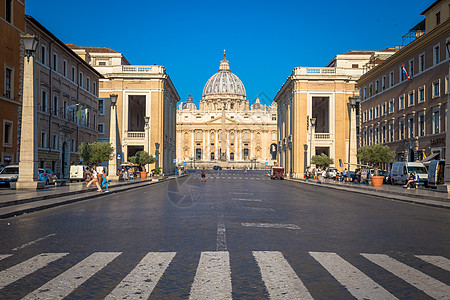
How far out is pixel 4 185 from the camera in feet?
95.6

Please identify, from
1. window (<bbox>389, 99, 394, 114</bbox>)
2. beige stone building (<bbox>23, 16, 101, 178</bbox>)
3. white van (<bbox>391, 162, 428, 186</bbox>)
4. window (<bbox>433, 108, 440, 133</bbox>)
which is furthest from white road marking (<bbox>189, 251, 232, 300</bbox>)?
window (<bbox>389, 99, 394, 114</bbox>)

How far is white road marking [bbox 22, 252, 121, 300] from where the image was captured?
217 inches

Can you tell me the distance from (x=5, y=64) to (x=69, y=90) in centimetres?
1434

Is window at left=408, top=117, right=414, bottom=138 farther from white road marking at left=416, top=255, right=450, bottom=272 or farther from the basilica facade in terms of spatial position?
the basilica facade

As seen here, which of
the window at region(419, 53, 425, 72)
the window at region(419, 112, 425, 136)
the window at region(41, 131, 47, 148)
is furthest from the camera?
the window at region(41, 131, 47, 148)

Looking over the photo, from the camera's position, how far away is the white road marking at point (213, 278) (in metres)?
5.52

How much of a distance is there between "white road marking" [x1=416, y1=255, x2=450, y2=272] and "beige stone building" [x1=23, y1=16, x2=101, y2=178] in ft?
112

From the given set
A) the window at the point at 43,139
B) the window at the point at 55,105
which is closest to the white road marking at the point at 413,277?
the window at the point at 43,139

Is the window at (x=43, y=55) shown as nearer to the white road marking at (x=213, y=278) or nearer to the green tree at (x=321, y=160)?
the green tree at (x=321, y=160)

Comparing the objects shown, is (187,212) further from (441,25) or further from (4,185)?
(441,25)

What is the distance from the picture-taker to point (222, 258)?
7605 millimetres

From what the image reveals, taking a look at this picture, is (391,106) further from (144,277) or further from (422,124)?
(144,277)

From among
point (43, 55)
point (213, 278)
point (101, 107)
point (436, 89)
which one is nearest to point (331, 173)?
point (436, 89)

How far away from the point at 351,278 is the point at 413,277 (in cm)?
89
